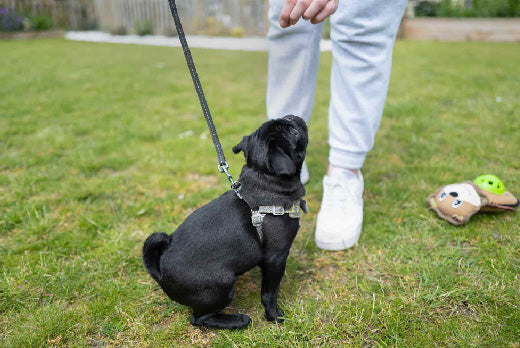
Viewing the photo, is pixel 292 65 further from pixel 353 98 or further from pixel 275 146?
pixel 275 146

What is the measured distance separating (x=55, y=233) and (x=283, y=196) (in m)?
1.52

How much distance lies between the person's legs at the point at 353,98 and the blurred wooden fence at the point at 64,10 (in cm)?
1673

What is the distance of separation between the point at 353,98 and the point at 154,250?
4.39 feet

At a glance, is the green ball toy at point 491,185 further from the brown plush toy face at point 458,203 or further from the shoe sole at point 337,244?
the shoe sole at point 337,244

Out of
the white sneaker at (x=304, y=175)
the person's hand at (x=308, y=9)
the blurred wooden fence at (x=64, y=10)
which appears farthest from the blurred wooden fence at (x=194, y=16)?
the person's hand at (x=308, y=9)

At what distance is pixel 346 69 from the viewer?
2.10m

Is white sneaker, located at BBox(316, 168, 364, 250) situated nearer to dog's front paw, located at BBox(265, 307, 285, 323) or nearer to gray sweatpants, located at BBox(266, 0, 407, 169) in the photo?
gray sweatpants, located at BBox(266, 0, 407, 169)

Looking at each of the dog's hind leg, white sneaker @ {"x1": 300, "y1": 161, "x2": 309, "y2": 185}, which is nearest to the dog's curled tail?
the dog's hind leg

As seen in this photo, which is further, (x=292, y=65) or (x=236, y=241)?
(x=292, y=65)

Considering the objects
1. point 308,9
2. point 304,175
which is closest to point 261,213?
point 308,9

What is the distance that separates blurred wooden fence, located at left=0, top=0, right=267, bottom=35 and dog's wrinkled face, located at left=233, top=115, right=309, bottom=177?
12813 millimetres

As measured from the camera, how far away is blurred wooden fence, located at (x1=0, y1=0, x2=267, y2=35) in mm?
14375

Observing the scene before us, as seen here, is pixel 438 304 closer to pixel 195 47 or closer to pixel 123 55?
pixel 123 55

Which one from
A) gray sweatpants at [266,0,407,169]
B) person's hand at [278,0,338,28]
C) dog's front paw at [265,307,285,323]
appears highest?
person's hand at [278,0,338,28]
